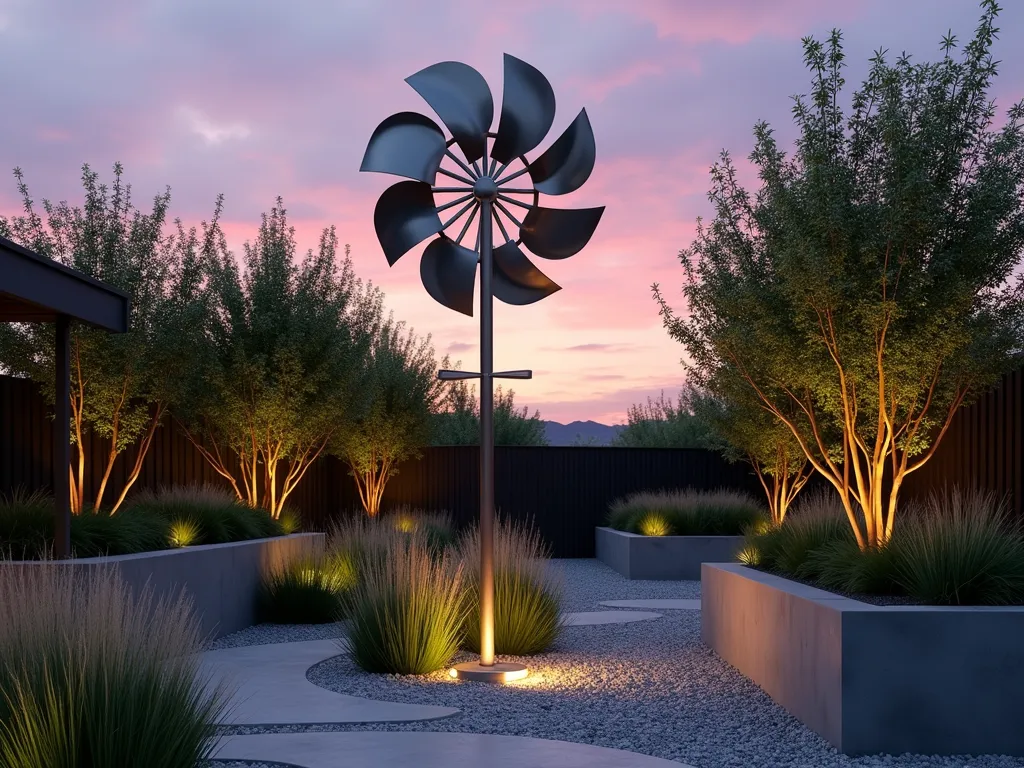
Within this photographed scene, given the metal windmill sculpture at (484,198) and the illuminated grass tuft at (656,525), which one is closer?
the metal windmill sculpture at (484,198)

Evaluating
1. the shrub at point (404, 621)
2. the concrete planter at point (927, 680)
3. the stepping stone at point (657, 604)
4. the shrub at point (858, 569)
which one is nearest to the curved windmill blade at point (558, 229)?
the shrub at point (404, 621)

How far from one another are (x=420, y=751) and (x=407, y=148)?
4.10m

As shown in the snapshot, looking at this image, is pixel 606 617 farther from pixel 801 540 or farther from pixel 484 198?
pixel 484 198

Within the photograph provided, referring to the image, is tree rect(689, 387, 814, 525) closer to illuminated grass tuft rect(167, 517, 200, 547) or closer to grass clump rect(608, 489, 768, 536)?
grass clump rect(608, 489, 768, 536)

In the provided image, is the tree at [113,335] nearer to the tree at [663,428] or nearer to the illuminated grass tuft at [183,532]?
the illuminated grass tuft at [183,532]

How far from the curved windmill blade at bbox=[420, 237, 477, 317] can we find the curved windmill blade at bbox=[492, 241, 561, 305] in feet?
0.65

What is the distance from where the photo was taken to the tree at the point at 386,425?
18438mm

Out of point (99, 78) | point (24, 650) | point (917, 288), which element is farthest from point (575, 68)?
point (24, 650)

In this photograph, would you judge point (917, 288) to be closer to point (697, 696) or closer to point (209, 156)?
point (697, 696)

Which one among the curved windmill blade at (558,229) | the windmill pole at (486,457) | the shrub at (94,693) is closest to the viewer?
the shrub at (94,693)

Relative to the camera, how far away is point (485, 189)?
23.2 feet

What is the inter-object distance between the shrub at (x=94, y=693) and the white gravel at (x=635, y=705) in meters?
1.87

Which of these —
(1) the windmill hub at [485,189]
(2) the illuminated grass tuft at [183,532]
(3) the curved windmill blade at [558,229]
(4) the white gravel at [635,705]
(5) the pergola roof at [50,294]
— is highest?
(1) the windmill hub at [485,189]

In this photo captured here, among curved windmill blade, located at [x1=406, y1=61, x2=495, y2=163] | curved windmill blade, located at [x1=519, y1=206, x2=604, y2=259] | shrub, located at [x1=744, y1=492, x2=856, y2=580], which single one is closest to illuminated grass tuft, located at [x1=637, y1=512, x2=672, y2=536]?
shrub, located at [x1=744, y1=492, x2=856, y2=580]
